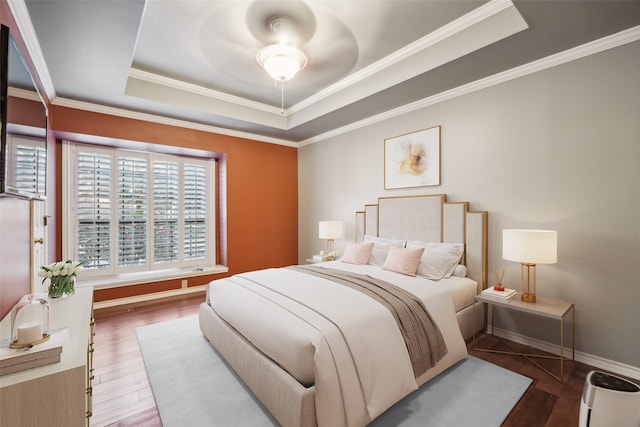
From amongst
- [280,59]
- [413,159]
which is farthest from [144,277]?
[413,159]

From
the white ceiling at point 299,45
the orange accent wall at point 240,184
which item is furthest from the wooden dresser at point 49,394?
the orange accent wall at point 240,184

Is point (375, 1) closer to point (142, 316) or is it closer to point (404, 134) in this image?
point (404, 134)

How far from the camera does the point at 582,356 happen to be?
244 cm

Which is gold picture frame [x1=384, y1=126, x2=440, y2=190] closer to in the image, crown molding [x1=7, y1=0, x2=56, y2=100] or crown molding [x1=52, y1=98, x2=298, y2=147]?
crown molding [x1=52, y1=98, x2=298, y2=147]

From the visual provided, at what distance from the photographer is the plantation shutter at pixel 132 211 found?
408cm

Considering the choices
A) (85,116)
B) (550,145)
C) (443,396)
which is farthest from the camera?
(85,116)

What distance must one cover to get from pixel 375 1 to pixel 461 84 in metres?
1.44

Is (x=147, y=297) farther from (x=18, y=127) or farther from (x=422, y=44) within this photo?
(x=422, y=44)

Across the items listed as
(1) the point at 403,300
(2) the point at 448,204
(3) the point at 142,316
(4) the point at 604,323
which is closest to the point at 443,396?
(1) the point at 403,300

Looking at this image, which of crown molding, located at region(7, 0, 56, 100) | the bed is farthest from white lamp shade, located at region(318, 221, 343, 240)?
crown molding, located at region(7, 0, 56, 100)

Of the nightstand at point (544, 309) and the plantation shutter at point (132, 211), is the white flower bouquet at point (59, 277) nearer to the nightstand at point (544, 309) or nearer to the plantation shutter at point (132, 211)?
the plantation shutter at point (132, 211)

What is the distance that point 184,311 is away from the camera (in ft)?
12.2

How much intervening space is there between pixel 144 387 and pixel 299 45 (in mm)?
3254

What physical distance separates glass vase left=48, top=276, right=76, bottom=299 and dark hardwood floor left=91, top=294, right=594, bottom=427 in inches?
29.0
